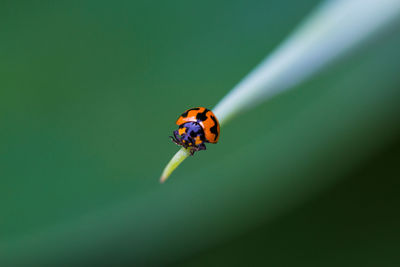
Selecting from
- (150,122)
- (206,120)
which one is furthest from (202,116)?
(150,122)

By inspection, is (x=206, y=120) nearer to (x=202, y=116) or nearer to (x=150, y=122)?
(x=202, y=116)

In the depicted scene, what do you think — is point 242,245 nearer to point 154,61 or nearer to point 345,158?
point 345,158
